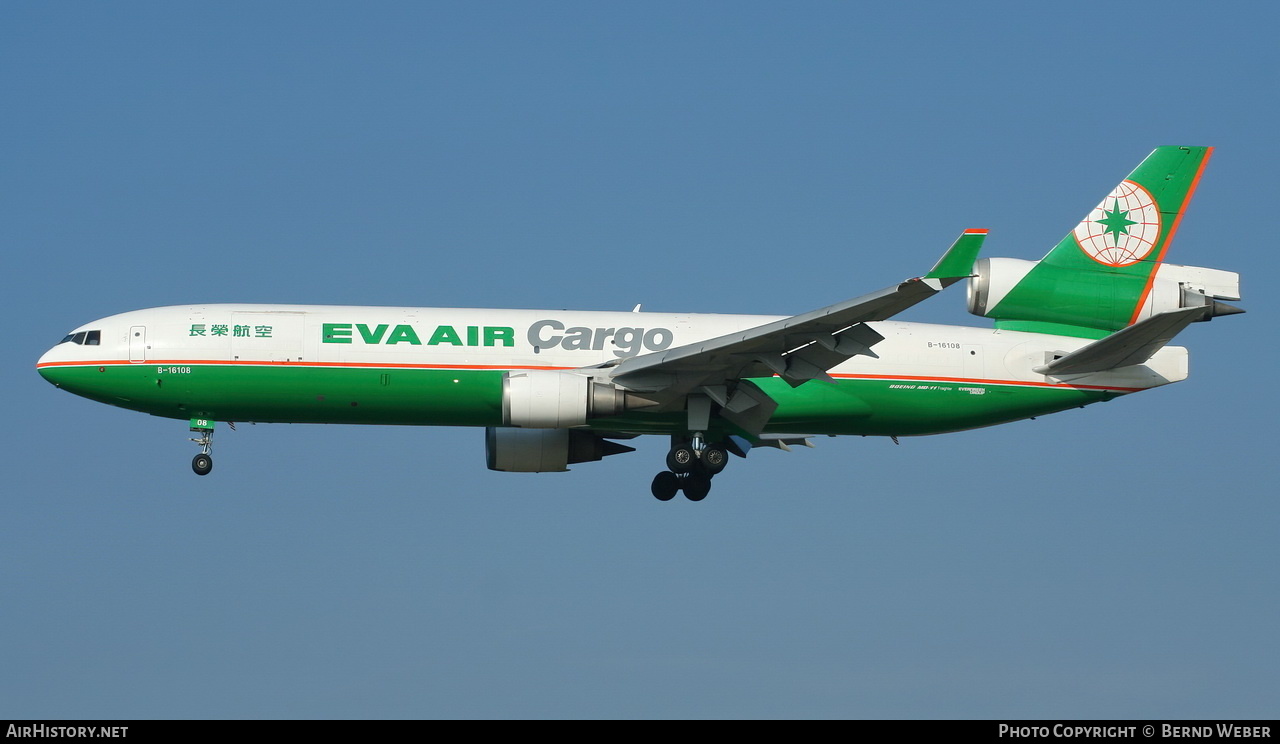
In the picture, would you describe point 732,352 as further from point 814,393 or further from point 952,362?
point 952,362

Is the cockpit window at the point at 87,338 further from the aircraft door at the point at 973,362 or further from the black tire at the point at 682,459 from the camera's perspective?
the aircraft door at the point at 973,362

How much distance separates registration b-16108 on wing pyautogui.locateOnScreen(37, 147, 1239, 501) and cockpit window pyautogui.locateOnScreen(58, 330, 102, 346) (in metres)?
0.06

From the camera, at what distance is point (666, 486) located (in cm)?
4281

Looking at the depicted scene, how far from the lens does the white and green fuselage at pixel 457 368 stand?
1544 inches

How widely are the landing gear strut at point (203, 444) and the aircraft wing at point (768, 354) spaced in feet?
34.1

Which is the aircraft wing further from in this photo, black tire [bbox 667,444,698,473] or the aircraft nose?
the aircraft nose

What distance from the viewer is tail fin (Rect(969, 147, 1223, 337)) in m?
42.3

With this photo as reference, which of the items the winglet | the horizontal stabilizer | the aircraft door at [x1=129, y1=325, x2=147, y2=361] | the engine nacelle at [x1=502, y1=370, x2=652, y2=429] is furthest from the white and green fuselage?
the winglet

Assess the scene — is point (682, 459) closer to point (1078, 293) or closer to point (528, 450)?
point (528, 450)

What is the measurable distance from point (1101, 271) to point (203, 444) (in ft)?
78.7

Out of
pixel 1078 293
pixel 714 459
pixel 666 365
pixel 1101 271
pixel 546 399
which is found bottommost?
pixel 714 459

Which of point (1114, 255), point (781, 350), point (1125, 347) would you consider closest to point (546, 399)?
point (781, 350)

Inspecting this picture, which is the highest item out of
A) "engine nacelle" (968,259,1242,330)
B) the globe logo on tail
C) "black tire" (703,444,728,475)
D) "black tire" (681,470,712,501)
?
the globe logo on tail
